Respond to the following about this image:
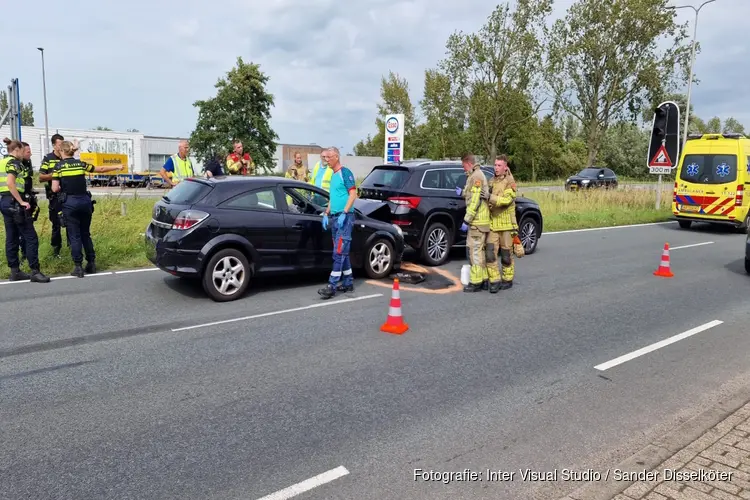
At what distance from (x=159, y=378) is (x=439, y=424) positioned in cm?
243

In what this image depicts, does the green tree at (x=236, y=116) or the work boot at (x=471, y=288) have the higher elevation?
the green tree at (x=236, y=116)

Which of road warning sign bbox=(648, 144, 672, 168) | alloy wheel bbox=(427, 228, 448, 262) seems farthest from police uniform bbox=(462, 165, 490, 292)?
road warning sign bbox=(648, 144, 672, 168)

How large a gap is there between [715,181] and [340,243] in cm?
1344

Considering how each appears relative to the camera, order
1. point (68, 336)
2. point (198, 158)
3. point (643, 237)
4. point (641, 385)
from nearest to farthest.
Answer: point (641, 385) → point (68, 336) → point (643, 237) → point (198, 158)

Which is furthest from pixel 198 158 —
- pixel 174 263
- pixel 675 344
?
pixel 675 344

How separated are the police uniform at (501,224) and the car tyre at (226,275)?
11.6 feet

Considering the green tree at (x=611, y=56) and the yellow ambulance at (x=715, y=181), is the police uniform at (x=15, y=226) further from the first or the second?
the green tree at (x=611, y=56)

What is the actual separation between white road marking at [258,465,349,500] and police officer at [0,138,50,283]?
22.1 ft

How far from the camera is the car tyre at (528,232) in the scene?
11.8 meters

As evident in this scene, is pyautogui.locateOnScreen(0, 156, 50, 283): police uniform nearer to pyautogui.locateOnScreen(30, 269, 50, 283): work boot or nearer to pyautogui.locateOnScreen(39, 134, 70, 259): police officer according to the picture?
pyautogui.locateOnScreen(30, 269, 50, 283): work boot

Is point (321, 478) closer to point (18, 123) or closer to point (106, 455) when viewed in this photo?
point (106, 455)

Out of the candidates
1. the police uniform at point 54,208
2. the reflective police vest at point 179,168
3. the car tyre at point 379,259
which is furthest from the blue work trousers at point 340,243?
the police uniform at point 54,208

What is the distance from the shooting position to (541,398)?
455cm

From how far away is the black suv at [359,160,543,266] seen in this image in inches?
387
